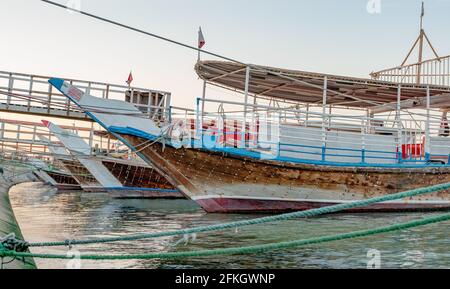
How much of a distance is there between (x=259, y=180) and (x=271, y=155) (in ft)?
2.68

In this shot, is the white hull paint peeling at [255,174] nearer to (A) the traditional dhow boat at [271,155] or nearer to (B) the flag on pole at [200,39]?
(A) the traditional dhow boat at [271,155]

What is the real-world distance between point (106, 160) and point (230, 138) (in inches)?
439

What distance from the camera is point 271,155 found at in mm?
12805

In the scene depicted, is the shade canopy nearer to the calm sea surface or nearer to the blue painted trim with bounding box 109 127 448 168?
the blue painted trim with bounding box 109 127 448 168

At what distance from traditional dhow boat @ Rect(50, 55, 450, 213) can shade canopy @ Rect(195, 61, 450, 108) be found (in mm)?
71

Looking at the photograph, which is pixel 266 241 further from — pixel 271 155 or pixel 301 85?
pixel 301 85

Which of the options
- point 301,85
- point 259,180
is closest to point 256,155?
point 259,180

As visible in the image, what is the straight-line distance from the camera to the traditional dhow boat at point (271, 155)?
12453 mm

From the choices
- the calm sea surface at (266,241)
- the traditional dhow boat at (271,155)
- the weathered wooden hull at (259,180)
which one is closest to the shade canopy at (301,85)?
the traditional dhow boat at (271,155)

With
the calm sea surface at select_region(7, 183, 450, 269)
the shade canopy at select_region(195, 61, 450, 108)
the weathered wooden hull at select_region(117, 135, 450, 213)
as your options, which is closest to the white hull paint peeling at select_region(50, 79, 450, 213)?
the weathered wooden hull at select_region(117, 135, 450, 213)

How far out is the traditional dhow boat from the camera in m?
12.5

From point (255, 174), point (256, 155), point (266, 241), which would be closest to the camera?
point (266, 241)

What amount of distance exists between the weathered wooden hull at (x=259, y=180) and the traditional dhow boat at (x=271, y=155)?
29mm
